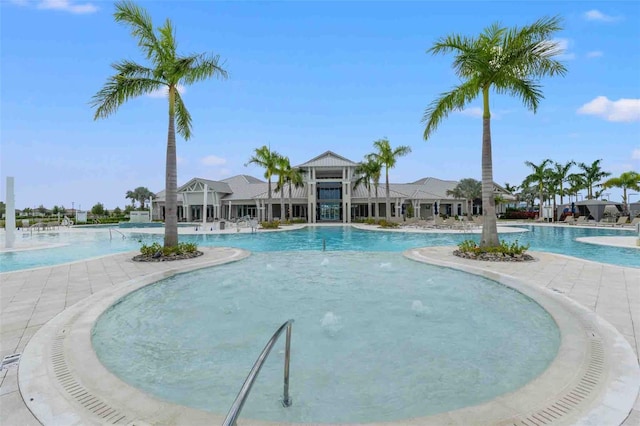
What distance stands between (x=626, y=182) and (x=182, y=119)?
56017 millimetres

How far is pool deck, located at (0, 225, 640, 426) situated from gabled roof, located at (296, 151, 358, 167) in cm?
2837

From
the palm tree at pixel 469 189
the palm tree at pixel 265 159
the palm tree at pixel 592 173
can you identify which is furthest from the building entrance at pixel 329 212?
the palm tree at pixel 592 173

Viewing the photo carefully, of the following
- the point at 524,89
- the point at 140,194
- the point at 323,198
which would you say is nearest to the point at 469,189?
the point at 323,198

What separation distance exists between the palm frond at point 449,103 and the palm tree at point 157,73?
29.2ft

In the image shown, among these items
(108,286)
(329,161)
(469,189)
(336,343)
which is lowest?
(336,343)

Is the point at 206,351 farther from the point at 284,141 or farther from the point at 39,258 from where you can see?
the point at 284,141

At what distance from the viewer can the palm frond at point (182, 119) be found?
46.6 feet

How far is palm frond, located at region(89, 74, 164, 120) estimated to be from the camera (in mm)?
11909

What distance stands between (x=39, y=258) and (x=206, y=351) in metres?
13.4

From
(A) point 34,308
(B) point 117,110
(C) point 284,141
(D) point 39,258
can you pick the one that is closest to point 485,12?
(B) point 117,110

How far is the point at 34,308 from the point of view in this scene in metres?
6.00

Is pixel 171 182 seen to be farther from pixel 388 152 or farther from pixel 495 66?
pixel 388 152

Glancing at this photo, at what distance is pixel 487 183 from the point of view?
12.4 m

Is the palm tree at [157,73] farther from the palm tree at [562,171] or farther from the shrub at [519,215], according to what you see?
the shrub at [519,215]
